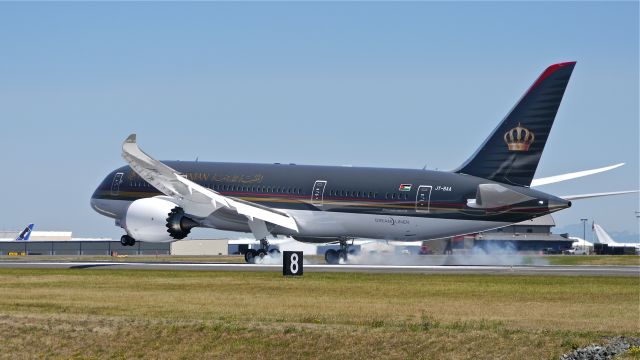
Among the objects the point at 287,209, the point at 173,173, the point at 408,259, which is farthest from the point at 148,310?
the point at 408,259

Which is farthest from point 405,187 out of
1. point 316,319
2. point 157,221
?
point 316,319

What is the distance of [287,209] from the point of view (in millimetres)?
66688

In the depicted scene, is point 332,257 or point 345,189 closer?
point 345,189

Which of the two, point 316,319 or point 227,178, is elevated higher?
point 227,178

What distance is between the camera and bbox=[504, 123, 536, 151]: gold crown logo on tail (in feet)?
193

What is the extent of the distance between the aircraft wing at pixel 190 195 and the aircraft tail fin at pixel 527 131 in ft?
45.5

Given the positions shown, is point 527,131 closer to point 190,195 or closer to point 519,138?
point 519,138

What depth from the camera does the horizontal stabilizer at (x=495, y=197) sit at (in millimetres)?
58094

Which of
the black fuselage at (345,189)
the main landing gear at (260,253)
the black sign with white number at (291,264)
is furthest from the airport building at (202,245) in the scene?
the black sign with white number at (291,264)

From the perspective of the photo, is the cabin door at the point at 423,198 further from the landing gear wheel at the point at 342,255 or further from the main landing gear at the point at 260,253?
the main landing gear at the point at 260,253

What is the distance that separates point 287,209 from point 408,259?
10067mm

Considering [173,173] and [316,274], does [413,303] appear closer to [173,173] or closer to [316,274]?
[316,274]

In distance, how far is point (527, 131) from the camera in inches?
2322

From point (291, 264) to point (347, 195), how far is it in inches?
498
